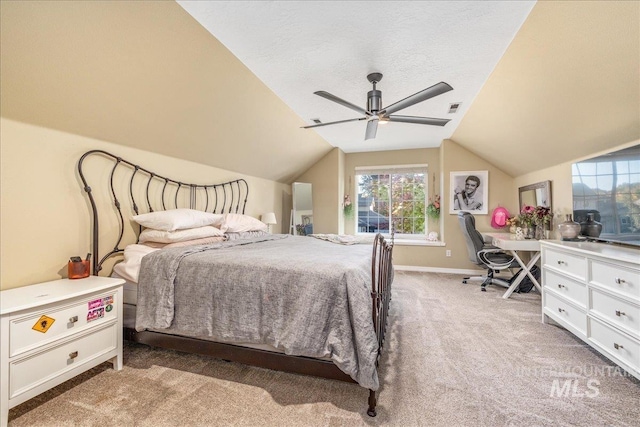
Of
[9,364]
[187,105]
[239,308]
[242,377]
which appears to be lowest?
[242,377]

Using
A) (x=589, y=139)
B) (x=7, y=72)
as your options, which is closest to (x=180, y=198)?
(x=7, y=72)

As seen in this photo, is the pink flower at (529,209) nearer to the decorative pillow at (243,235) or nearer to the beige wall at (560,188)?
the beige wall at (560,188)

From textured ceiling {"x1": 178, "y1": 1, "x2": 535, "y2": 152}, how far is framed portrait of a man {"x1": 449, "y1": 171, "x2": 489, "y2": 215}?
84.2 inches

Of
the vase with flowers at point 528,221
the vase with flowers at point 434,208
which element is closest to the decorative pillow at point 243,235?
the vase with flowers at point 434,208

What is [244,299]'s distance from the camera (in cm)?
180

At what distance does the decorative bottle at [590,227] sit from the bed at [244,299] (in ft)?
7.77

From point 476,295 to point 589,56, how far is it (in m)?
2.95

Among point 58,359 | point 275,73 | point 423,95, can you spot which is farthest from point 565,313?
point 58,359

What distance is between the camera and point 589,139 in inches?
107

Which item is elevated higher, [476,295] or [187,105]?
[187,105]

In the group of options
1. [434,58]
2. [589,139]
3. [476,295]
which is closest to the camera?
[434,58]

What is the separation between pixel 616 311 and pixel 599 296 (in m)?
0.18

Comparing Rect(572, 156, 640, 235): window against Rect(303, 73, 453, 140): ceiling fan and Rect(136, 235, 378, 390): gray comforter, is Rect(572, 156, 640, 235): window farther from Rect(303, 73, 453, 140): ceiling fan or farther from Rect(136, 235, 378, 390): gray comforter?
Rect(136, 235, 378, 390): gray comforter

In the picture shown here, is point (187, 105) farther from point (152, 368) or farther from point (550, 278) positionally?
point (550, 278)
